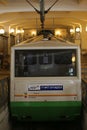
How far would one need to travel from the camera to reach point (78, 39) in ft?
82.9

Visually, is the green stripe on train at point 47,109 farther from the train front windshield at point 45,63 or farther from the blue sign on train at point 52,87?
the train front windshield at point 45,63

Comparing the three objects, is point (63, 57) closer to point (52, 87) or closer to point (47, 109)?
point (52, 87)

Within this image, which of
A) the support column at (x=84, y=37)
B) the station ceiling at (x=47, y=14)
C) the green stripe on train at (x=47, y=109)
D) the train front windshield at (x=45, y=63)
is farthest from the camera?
the support column at (x=84, y=37)

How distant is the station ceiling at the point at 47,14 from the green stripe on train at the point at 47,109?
887 centimetres

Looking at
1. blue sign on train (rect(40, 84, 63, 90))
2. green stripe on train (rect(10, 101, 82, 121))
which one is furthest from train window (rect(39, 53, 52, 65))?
green stripe on train (rect(10, 101, 82, 121))

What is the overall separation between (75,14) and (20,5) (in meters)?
6.48

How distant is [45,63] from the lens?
760 cm

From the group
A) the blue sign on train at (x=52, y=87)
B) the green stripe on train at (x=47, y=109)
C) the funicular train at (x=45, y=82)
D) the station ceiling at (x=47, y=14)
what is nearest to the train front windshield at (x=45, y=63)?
the funicular train at (x=45, y=82)

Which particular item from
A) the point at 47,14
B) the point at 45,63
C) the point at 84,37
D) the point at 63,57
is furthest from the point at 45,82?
the point at 84,37

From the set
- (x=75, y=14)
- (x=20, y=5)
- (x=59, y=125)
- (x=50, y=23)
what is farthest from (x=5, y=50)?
(x=59, y=125)

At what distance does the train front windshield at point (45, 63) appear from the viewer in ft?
24.4

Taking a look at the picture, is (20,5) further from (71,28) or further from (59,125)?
Answer: (71,28)

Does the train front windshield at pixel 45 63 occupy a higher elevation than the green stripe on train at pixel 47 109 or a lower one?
higher

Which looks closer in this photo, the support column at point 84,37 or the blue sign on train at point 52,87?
the blue sign on train at point 52,87
